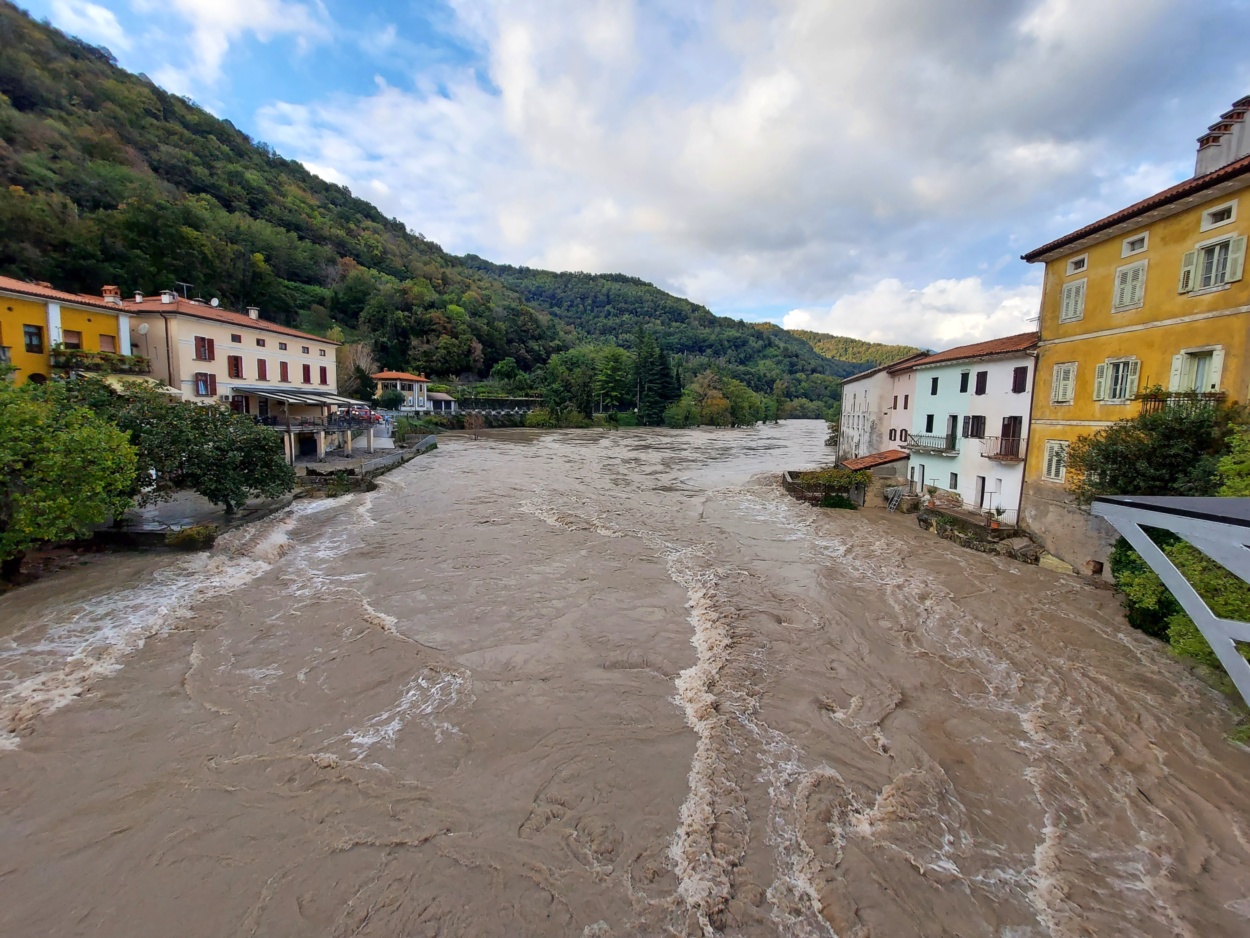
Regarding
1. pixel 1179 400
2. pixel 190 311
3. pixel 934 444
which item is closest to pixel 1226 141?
pixel 1179 400

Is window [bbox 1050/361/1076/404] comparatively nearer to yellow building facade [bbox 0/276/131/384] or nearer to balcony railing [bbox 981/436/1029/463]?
balcony railing [bbox 981/436/1029/463]

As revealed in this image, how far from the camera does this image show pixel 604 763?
6.54 m

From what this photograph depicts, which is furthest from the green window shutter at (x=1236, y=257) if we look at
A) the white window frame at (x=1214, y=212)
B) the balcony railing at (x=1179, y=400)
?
the balcony railing at (x=1179, y=400)

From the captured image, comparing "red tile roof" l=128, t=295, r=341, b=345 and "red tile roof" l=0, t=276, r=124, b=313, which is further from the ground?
"red tile roof" l=128, t=295, r=341, b=345

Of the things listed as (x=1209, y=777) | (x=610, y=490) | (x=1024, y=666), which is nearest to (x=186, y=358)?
(x=610, y=490)

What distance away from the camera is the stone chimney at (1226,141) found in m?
12.7

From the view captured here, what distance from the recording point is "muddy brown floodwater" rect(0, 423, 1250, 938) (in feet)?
15.7

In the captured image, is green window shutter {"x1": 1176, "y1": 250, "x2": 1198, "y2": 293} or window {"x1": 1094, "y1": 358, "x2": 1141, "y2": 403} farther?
window {"x1": 1094, "y1": 358, "x2": 1141, "y2": 403}

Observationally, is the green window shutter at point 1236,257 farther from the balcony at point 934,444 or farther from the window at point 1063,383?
the balcony at point 934,444

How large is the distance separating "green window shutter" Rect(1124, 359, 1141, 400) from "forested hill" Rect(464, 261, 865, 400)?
335ft

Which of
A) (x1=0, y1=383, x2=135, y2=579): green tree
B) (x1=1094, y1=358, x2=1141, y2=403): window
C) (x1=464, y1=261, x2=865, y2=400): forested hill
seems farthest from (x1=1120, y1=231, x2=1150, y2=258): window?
(x1=464, y1=261, x2=865, y2=400): forested hill

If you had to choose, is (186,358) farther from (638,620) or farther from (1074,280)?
(1074,280)

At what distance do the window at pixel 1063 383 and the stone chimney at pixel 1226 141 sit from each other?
519 centimetres

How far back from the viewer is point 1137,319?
13.1 m
